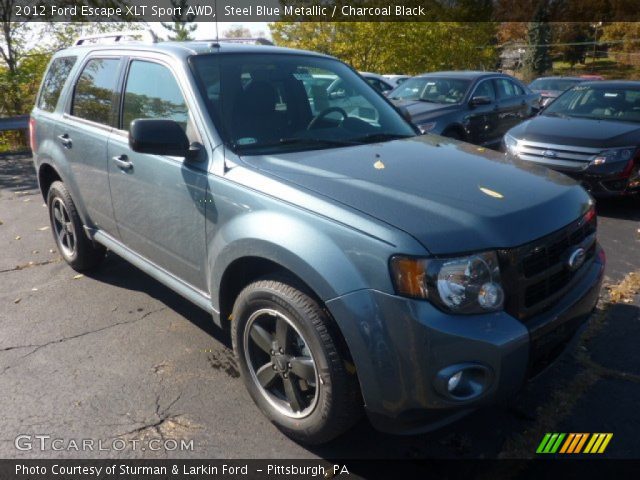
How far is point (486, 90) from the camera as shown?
9742mm

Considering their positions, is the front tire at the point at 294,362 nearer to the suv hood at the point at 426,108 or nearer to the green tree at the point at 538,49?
the suv hood at the point at 426,108

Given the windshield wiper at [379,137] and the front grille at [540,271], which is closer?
the front grille at [540,271]

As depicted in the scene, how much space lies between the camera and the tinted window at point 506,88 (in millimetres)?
10172

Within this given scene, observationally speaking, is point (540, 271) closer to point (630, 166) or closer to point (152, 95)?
point (152, 95)

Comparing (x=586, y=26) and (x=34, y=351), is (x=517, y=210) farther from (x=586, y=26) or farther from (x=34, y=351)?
(x=586, y=26)

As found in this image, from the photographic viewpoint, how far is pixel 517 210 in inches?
96.5

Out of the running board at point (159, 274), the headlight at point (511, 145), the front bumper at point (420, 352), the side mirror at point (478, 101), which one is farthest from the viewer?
the side mirror at point (478, 101)

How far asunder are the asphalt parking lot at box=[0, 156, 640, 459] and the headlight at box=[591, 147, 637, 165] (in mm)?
2054

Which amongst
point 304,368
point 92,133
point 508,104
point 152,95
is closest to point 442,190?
point 304,368

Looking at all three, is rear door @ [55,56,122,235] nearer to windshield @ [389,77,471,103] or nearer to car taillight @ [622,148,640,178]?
car taillight @ [622,148,640,178]

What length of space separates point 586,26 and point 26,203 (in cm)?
4341

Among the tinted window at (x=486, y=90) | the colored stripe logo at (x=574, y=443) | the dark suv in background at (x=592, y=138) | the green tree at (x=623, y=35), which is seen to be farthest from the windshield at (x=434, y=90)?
the green tree at (x=623, y=35)

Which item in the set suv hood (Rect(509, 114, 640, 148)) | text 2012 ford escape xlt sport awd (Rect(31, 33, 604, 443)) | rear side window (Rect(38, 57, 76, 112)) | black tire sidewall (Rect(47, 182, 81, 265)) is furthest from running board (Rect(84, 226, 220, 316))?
suv hood (Rect(509, 114, 640, 148))

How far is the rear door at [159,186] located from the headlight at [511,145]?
5090 mm
